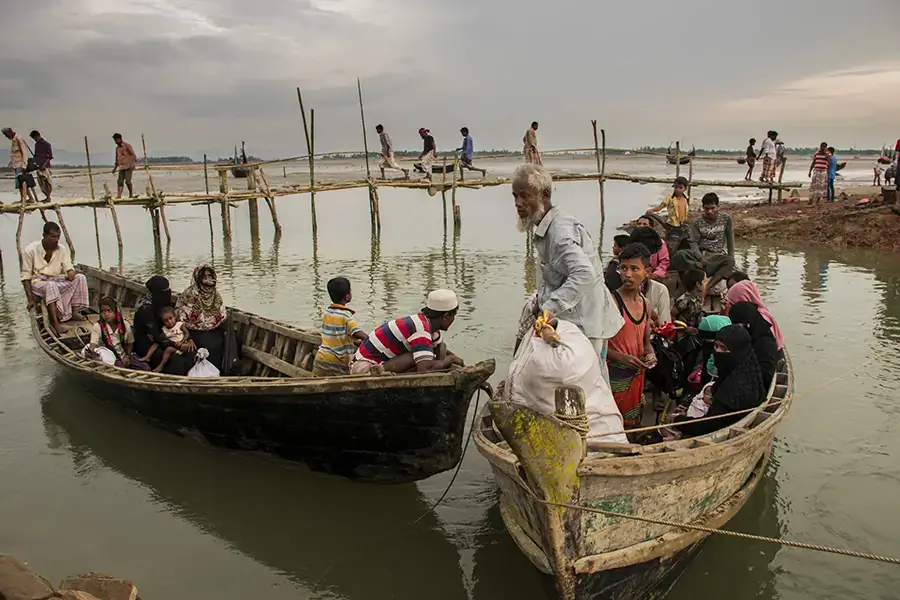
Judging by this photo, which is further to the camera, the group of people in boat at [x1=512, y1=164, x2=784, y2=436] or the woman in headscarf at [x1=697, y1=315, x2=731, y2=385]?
the woman in headscarf at [x1=697, y1=315, x2=731, y2=385]

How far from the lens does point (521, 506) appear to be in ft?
12.1

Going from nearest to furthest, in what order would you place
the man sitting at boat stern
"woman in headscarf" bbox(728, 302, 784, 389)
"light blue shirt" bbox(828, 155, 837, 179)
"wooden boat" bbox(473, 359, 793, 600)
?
"wooden boat" bbox(473, 359, 793, 600), the man sitting at boat stern, "woman in headscarf" bbox(728, 302, 784, 389), "light blue shirt" bbox(828, 155, 837, 179)

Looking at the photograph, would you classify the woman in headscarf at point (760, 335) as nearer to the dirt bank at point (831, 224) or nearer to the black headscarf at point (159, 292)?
the black headscarf at point (159, 292)

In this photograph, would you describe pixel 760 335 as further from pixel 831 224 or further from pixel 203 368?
pixel 831 224

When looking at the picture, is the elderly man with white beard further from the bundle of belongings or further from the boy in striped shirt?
the boy in striped shirt

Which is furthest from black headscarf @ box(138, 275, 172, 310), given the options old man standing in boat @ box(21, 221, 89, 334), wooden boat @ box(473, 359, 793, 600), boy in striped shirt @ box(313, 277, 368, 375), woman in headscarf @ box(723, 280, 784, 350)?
woman in headscarf @ box(723, 280, 784, 350)

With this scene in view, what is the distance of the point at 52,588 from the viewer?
3.64 m

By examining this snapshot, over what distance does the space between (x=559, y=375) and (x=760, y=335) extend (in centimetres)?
215

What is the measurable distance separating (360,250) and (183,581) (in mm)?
13793

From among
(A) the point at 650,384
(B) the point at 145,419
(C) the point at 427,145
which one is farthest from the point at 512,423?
(C) the point at 427,145

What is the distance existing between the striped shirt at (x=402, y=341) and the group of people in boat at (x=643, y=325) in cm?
63

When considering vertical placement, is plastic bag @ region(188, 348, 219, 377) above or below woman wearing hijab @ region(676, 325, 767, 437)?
below

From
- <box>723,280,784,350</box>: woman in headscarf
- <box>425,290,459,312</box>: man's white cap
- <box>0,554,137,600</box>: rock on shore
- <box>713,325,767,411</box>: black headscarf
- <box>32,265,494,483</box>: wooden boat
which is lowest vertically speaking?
<box>0,554,137,600</box>: rock on shore

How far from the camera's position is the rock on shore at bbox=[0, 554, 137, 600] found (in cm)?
344
